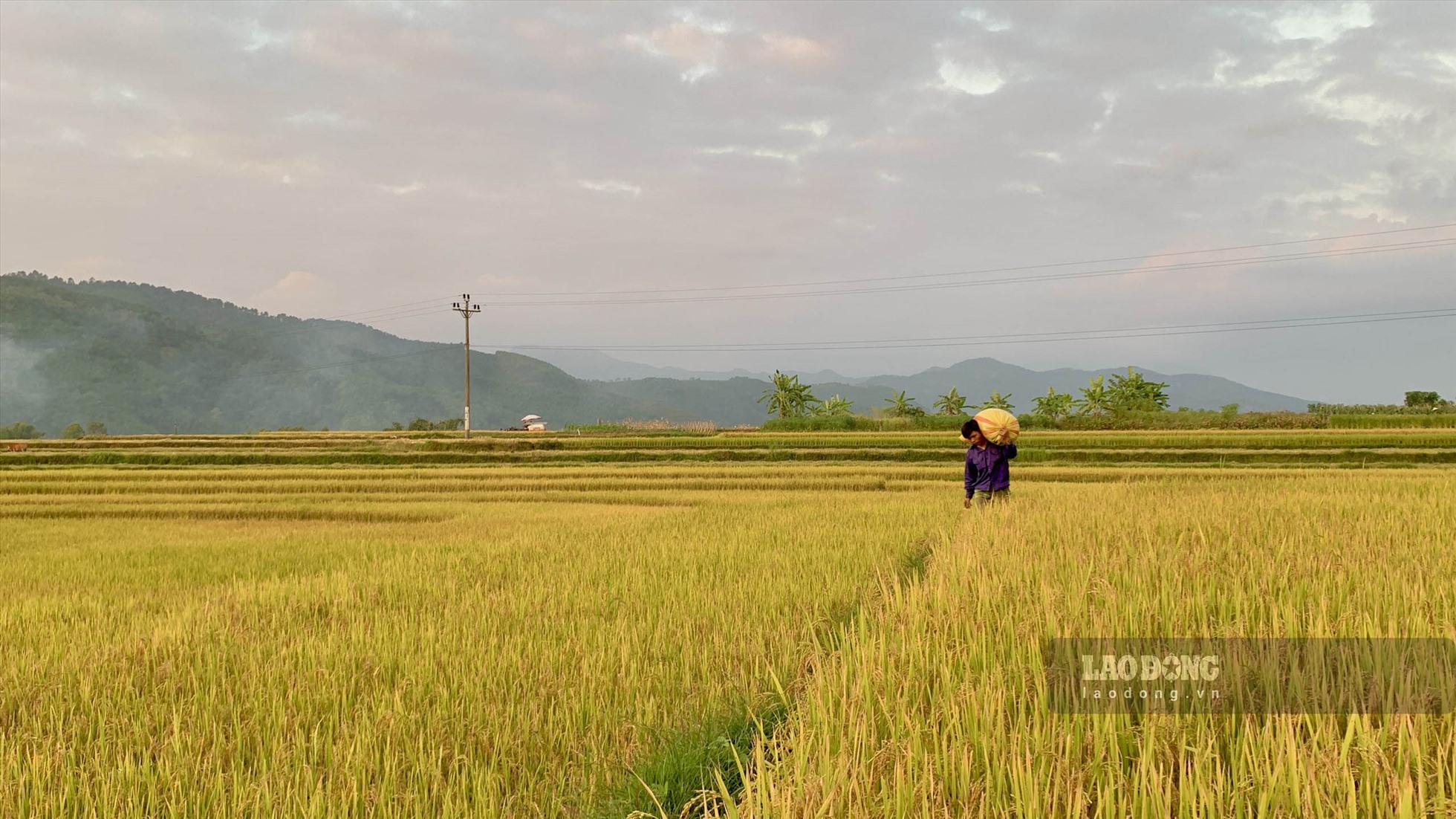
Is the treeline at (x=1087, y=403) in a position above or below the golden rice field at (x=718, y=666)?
above

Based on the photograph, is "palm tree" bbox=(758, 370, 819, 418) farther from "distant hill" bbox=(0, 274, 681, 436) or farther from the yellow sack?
"distant hill" bbox=(0, 274, 681, 436)

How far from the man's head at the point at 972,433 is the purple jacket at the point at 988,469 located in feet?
0.60

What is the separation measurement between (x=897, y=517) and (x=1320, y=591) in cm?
676

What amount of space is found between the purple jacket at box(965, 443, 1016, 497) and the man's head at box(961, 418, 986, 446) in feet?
0.60

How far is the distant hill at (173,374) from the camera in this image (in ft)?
417

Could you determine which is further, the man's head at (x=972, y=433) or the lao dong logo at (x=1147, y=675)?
the man's head at (x=972, y=433)

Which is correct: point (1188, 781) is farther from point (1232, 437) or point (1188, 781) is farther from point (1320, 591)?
point (1232, 437)

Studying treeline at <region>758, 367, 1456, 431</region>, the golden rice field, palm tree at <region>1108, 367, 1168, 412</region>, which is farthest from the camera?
palm tree at <region>1108, 367, 1168, 412</region>

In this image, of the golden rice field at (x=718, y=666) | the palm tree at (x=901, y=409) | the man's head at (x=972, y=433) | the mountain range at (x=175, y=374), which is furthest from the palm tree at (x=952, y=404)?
the mountain range at (x=175, y=374)

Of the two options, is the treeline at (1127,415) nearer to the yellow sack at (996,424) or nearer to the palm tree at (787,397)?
the palm tree at (787,397)

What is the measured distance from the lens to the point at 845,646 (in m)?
3.14

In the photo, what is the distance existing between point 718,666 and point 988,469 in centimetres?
578

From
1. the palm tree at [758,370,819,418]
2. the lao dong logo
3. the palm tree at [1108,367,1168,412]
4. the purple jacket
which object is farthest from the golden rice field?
the palm tree at [758,370,819,418]

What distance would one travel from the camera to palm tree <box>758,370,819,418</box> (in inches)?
2012
